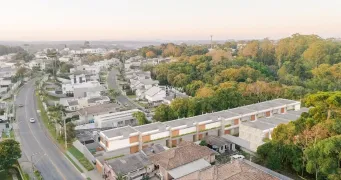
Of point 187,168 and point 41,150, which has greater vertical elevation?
point 187,168

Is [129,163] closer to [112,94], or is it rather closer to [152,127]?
[152,127]

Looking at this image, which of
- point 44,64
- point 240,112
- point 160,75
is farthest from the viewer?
point 44,64

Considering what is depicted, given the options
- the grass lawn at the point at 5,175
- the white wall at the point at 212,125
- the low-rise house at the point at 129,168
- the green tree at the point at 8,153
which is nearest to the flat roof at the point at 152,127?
the white wall at the point at 212,125

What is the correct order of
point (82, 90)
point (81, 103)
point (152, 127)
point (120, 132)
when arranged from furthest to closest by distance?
point (82, 90), point (81, 103), point (152, 127), point (120, 132)

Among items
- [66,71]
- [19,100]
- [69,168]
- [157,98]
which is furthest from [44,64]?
[69,168]

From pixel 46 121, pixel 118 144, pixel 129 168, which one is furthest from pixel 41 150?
pixel 129 168

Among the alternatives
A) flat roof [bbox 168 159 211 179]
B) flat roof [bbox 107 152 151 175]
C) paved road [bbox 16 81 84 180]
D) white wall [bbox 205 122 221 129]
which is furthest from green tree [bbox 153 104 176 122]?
flat roof [bbox 168 159 211 179]

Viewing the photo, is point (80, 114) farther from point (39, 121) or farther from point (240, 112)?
point (240, 112)

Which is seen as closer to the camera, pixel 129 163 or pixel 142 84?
pixel 129 163
